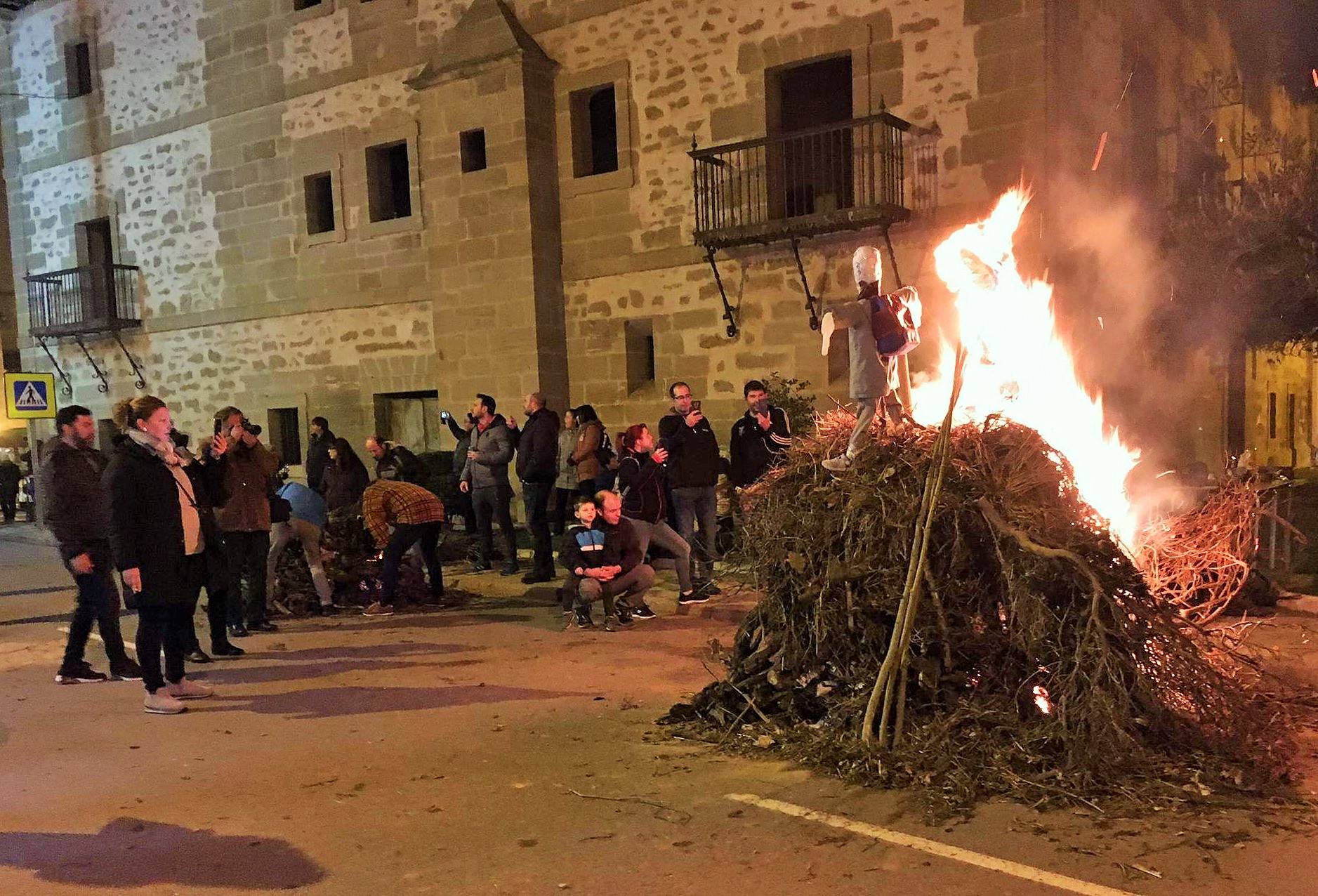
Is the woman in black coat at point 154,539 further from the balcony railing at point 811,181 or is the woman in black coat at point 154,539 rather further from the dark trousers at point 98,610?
the balcony railing at point 811,181

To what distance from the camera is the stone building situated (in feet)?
39.5

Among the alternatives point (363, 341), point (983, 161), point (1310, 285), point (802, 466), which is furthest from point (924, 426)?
point (363, 341)

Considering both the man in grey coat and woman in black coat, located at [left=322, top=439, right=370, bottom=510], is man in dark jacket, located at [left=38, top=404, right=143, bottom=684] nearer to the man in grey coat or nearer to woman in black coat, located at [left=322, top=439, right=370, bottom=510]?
woman in black coat, located at [left=322, top=439, right=370, bottom=510]

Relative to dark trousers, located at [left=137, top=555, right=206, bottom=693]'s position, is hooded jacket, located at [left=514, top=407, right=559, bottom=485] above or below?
above

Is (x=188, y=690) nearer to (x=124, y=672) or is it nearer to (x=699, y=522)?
(x=124, y=672)

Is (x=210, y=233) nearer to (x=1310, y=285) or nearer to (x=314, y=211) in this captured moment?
→ (x=314, y=211)

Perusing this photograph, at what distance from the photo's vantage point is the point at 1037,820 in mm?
4254

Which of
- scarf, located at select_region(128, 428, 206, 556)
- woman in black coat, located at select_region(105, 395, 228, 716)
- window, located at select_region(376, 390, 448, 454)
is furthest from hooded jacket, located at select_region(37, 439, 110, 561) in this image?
window, located at select_region(376, 390, 448, 454)

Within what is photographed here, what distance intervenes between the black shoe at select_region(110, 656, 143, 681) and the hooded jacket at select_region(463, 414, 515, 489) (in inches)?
165

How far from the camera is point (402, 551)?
378 inches

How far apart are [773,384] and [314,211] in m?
9.34

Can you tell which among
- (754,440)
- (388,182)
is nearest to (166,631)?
(754,440)

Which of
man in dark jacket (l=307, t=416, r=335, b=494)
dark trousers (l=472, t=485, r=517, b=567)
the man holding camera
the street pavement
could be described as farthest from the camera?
man in dark jacket (l=307, t=416, r=335, b=494)

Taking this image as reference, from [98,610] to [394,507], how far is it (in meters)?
2.70
